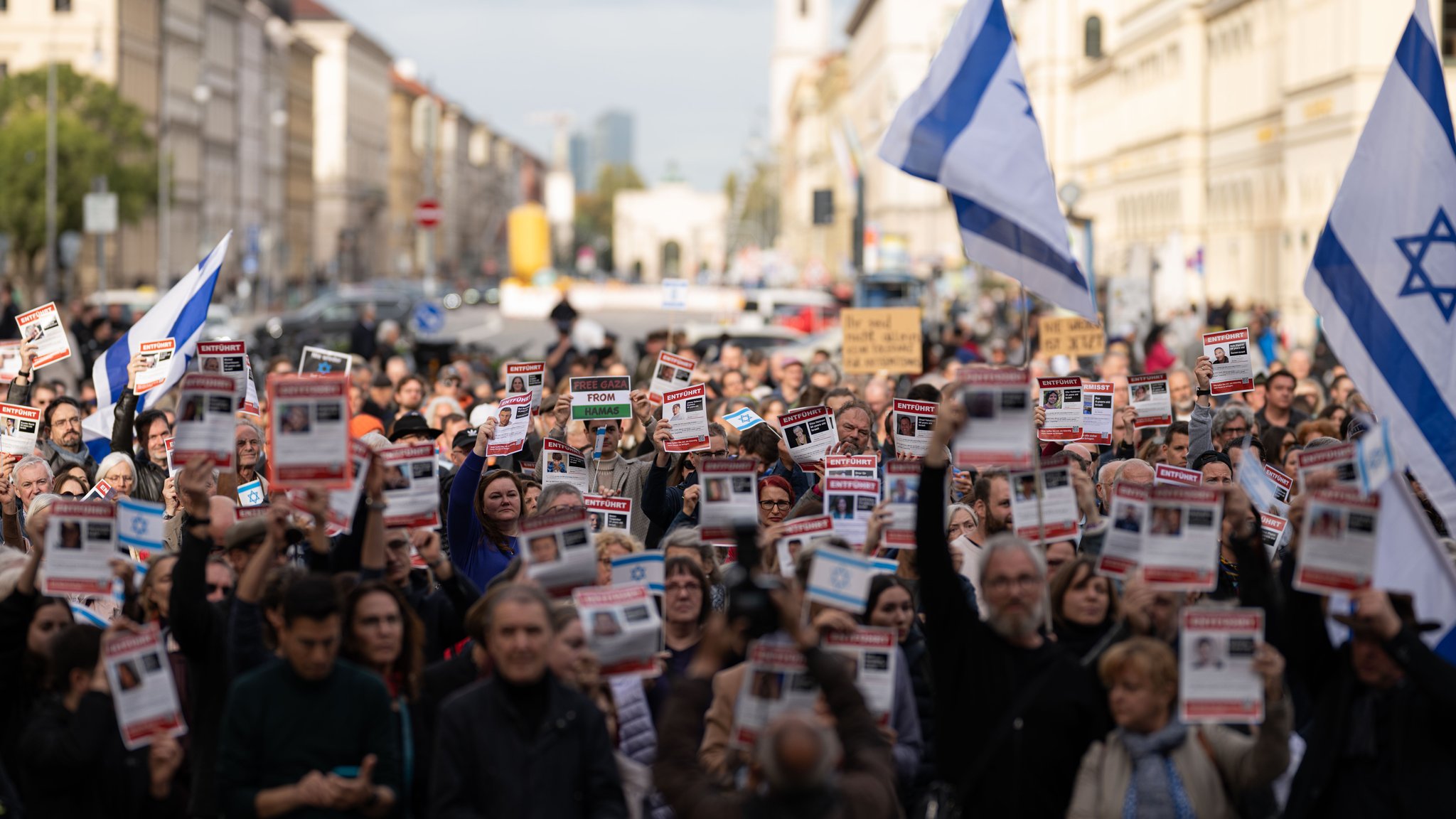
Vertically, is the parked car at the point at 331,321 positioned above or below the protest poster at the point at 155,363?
above

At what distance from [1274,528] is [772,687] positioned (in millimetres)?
3521

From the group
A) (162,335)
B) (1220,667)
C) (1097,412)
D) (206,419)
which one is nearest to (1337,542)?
(1220,667)

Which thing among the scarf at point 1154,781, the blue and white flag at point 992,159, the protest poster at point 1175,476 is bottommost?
the scarf at point 1154,781

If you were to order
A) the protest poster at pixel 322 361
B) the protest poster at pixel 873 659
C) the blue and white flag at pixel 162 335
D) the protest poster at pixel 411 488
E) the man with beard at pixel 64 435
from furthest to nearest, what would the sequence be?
the protest poster at pixel 322 361 → the man with beard at pixel 64 435 → the blue and white flag at pixel 162 335 → the protest poster at pixel 411 488 → the protest poster at pixel 873 659

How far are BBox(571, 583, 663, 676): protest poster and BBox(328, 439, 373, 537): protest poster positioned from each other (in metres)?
0.93

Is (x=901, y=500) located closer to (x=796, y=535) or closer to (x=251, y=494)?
(x=796, y=535)

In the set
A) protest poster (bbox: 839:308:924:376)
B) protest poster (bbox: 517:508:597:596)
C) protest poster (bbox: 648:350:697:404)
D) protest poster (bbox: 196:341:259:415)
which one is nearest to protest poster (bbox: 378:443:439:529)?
protest poster (bbox: 517:508:597:596)

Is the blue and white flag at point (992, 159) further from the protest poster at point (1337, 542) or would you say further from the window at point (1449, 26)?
the window at point (1449, 26)

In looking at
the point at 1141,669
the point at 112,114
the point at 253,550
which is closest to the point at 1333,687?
the point at 1141,669

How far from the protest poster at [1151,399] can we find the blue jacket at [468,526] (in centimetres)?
429

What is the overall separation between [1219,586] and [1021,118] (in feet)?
7.98

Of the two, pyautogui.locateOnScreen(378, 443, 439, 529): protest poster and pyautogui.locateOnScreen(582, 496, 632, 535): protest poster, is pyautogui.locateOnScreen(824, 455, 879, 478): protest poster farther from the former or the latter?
pyautogui.locateOnScreen(378, 443, 439, 529): protest poster

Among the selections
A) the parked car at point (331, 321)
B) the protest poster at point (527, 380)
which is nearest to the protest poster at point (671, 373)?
the protest poster at point (527, 380)

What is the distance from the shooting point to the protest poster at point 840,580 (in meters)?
6.37
